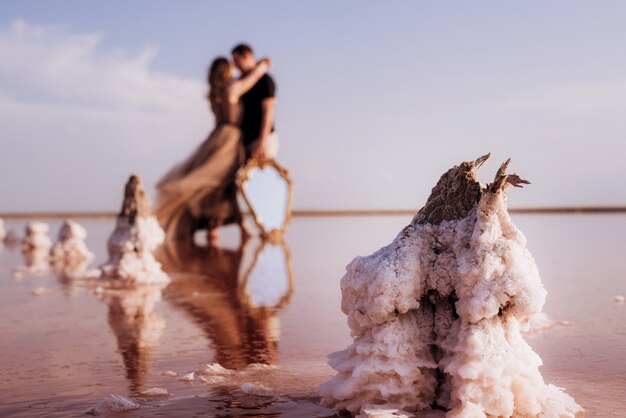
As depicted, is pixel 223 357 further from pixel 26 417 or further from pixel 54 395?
pixel 26 417

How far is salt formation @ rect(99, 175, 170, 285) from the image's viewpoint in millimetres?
9336

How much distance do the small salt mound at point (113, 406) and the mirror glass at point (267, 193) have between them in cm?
1467

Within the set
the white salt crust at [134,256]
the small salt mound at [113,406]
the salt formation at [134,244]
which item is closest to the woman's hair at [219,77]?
the salt formation at [134,244]

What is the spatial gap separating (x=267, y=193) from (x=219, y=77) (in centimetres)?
268

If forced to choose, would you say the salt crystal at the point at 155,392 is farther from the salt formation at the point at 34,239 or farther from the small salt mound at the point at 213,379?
the salt formation at the point at 34,239

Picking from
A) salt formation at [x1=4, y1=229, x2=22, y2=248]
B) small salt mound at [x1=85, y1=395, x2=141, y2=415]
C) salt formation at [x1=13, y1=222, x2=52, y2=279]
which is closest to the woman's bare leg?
salt formation at [x1=13, y1=222, x2=52, y2=279]

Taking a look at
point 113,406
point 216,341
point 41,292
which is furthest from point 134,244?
point 113,406

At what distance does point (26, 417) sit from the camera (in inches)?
150

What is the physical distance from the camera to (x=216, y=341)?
5746 millimetres

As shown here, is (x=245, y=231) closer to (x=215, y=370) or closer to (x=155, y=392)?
(x=215, y=370)

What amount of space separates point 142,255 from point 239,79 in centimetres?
943

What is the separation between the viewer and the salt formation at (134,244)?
9336 mm

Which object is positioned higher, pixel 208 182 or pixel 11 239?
pixel 208 182

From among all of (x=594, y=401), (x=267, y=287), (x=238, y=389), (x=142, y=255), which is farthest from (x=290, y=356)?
(x=142, y=255)
